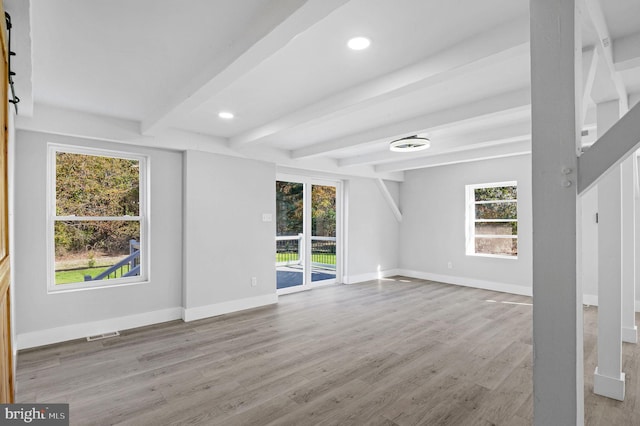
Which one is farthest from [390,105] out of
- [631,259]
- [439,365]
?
[631,259]

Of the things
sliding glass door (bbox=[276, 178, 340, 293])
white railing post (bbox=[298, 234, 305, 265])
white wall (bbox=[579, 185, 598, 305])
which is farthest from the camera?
white railing post (bbox=[298, 234, 305, 265])

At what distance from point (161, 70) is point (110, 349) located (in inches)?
111

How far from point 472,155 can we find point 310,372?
4222 mm

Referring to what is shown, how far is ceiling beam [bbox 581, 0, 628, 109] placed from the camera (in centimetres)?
176

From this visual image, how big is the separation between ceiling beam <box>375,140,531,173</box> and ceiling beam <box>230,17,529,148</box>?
3155 millimetres

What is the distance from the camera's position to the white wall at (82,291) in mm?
3453

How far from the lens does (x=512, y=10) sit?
5.97 feet

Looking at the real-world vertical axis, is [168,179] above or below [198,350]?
above

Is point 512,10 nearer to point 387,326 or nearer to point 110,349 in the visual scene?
point 387,326

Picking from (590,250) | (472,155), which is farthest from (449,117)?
(590,250)

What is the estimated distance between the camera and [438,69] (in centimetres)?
225

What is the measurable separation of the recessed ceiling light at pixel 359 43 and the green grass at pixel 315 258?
4.31 metres

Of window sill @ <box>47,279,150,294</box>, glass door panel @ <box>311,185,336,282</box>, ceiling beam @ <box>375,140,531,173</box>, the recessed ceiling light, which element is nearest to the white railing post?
glass door panel @ <box>311,185,336,282</box>

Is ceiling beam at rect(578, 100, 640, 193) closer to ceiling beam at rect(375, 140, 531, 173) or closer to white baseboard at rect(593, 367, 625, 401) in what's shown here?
white baseboard at rect(593, 367, 625, 401)
